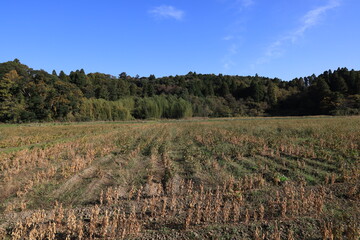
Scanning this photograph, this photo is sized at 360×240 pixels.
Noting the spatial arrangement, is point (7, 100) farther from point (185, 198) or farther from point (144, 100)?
point (185, 198)

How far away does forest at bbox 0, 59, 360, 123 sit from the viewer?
40469 mm

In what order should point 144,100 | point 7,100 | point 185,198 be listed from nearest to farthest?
1. point 185,198
2. point 7,100
3. point 144,100

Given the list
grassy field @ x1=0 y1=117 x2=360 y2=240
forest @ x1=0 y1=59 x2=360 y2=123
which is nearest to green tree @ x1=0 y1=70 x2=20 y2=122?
forest @ x1=0 y1=59 x2=360 y2=123

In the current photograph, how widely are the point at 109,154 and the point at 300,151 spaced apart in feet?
27.4

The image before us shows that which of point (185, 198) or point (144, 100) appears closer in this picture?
point (185, 198)

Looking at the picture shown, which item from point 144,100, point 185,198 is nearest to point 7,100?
point 144,100

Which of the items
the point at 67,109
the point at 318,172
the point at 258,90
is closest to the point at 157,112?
the point at 67,109

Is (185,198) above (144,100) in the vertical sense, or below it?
below

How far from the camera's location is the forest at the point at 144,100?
40.5 m

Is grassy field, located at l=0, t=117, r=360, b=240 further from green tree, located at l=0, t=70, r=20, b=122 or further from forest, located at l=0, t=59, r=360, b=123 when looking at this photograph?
forest, located at l=0, t=59, r=360, b=123

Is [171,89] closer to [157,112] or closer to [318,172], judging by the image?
[157,112]

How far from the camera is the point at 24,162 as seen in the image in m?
7.73

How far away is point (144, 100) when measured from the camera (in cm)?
5509

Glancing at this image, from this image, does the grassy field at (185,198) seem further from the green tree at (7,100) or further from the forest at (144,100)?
the forest at (144,100)
